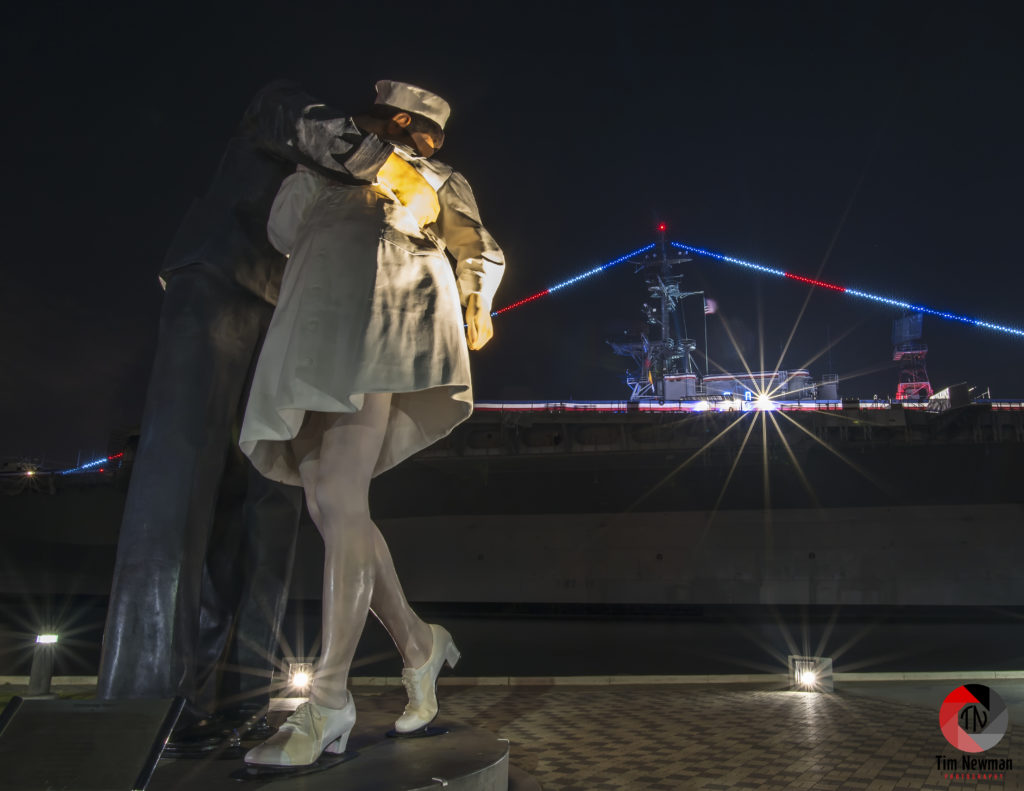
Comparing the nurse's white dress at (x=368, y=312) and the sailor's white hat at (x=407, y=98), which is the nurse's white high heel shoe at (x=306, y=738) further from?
the sailor's white hat at (x=407, y=98)

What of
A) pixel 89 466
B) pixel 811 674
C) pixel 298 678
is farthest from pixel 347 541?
pixel 89 466

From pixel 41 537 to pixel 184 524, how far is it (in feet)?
81.2

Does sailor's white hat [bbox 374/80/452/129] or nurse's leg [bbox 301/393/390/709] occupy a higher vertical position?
sailor's white hat [bbox 374/80/452/129]

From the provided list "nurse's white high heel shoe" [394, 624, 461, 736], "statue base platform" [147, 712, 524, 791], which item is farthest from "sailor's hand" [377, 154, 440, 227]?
"statue base platform" [147, 712, 524, 791]

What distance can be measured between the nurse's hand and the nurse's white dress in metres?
0.04

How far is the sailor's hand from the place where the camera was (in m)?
2.65

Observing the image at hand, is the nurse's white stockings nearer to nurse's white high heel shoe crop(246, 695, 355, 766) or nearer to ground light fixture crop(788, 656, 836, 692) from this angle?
nurse's white high heel shoe crop(246, 695, 355, 766)

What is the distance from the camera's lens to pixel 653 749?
3680 mm

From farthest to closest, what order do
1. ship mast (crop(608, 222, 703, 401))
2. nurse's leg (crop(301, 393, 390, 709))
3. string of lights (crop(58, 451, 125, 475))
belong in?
1. ship mast (crop(608, 222, 703, 401))
2. string of lights (crop(58, 451, 125, 475))
3. nurse's leg (crop(301, 393, 390, 709))

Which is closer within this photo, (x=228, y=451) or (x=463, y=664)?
(x=228, y=451)

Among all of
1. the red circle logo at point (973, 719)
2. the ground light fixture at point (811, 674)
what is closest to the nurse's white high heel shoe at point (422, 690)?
the red circle logo at point (973, 719)

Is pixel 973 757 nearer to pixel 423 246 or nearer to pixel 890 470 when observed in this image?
pixel 423 246

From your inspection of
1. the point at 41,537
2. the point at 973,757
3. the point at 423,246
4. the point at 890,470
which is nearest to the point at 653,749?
the point at 973,757

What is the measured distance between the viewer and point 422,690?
2637mm
